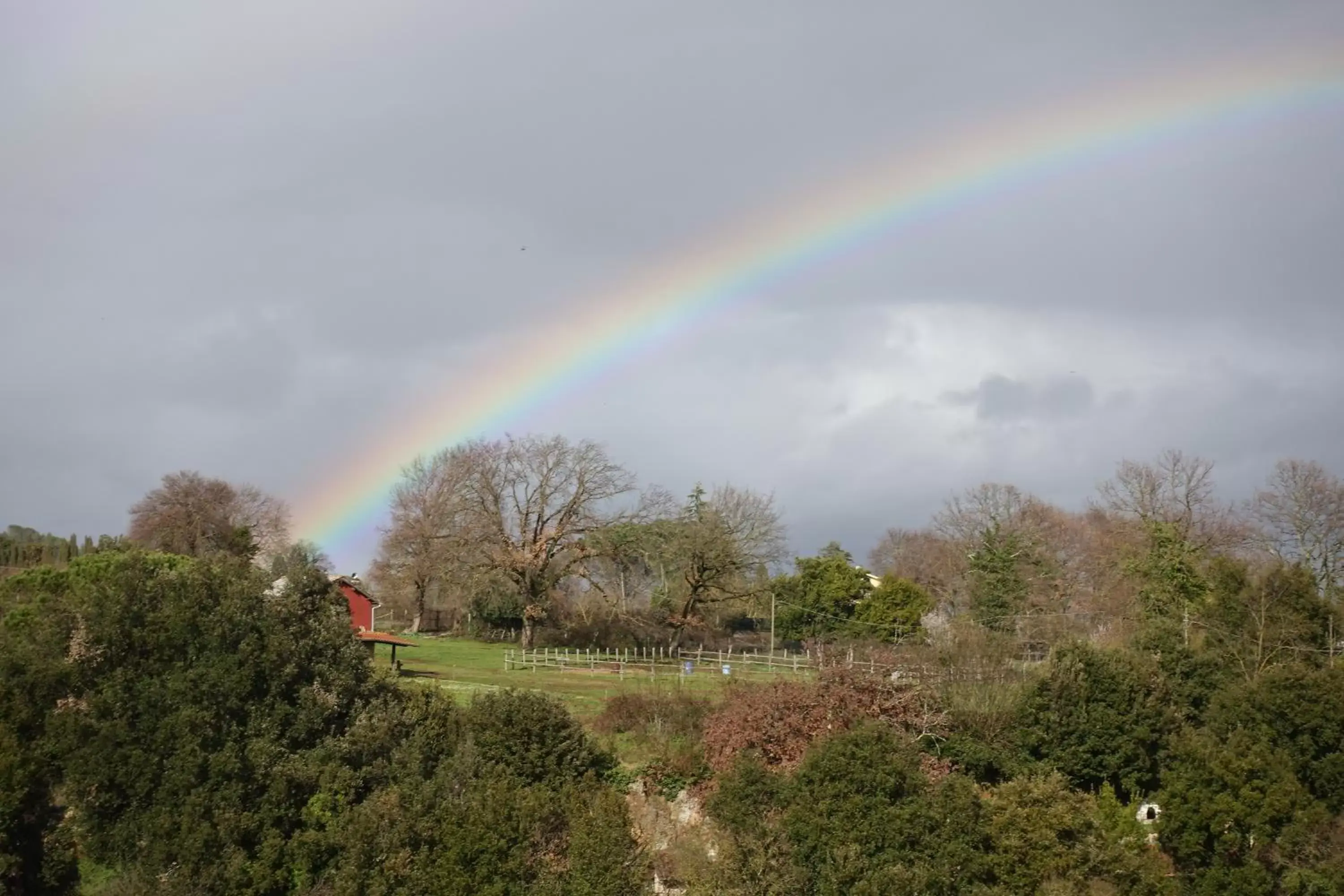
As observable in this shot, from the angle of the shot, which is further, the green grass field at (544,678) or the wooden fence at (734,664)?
the green grass field at (544,678)

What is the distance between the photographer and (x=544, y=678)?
141 ft

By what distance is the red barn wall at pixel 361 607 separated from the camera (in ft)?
184

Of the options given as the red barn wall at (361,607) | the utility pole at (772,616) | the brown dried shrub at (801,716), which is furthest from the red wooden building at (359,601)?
the brown dried shrub at (801,716)

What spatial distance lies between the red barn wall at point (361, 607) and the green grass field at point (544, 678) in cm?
283

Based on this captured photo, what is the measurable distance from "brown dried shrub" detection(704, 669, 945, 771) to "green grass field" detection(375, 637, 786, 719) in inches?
212

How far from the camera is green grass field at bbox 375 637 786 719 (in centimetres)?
3500

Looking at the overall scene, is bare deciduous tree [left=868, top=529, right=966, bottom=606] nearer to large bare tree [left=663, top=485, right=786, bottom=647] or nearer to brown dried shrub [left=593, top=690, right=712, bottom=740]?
large bare tree [left=663, top=485, right=786, bottom=647]

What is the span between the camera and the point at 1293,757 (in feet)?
88.6

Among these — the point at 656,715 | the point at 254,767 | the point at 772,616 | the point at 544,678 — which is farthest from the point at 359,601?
the point at 254,767

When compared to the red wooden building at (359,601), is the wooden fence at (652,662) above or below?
below

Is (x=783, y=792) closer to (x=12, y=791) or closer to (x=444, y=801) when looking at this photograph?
(x=444, y=801)

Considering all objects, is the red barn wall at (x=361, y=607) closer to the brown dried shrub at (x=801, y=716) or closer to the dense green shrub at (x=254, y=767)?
the dense green shrub at (x=254, y=767)

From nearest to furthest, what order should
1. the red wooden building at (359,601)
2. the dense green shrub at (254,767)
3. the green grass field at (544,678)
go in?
the dense green shrub at (254,767)
the green grass field at (544,678)
the red wooden building at (359,601)

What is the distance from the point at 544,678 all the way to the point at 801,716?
1970 centimetres
